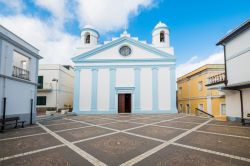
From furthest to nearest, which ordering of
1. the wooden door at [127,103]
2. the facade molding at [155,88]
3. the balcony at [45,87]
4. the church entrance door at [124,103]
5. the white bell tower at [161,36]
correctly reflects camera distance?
1. the white bell tower at [161,36]
2. the balcony at [45,87]
3. the wooden door at [127,103]
4. the church entrance door at [124,103]
5. the facade molding at [155,88]

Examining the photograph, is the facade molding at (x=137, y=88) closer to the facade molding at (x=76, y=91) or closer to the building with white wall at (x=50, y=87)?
the facade molding at (x=76, y=91)

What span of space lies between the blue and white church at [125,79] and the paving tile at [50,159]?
1402 centimetres

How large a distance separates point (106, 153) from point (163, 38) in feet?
65.9

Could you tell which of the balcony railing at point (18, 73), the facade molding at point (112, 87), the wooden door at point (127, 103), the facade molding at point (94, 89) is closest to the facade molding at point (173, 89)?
the wooden door at point (127, 103)

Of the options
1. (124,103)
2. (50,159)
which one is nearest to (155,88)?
(124,103)

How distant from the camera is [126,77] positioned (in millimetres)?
19109

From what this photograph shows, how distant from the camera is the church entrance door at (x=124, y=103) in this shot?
61.7 feet

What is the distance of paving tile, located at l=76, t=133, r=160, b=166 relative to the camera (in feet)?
13.4

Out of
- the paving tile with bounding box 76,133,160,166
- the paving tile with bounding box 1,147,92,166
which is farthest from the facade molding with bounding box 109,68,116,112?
the paving tile with bounding box 1,147,92,166

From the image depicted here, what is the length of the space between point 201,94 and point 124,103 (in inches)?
433

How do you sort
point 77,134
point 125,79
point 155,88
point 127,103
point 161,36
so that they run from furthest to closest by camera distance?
point 161,36 → point 127,103 → point 125,79 → point 155,88 → point 77,134

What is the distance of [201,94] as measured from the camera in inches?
818

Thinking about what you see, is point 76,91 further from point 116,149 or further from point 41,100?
point 116,149

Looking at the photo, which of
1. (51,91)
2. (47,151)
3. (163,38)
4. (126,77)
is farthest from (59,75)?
(47,151)
